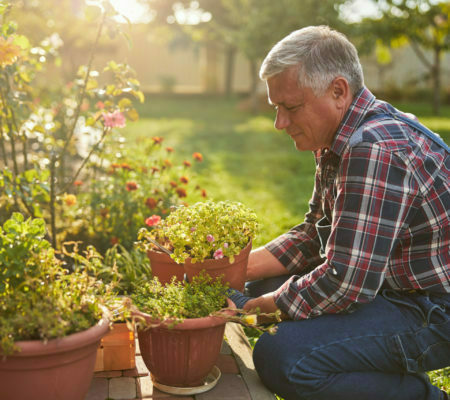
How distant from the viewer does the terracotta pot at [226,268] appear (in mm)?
2441

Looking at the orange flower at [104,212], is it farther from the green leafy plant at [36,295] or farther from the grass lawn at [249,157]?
the green leafy plant at [36,295]

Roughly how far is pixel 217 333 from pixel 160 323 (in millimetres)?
271

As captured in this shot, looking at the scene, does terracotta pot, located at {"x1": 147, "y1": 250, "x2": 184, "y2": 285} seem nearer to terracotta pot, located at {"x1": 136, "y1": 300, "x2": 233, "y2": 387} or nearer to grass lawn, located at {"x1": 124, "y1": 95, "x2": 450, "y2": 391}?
terracotta pot, located at {"x1": 136, "y1": 300, "x2": 233, "y2": 387}

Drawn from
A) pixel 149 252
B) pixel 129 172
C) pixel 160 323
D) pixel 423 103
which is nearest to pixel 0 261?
pixel 160 323

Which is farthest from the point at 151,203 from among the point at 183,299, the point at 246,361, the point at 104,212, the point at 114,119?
the point at 183,299

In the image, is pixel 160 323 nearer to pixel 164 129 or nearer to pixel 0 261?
pixel 0 261

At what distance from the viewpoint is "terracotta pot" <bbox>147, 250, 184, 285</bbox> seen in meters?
2.67

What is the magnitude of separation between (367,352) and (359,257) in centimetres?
40

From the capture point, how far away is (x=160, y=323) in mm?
2078

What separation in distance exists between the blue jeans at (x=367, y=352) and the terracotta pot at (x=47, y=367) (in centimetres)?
77

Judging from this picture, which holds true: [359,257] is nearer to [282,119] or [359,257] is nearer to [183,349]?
[282,119]

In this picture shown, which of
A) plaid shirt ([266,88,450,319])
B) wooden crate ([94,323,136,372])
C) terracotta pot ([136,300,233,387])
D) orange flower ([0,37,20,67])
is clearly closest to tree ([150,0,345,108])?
orange flower ([0,37,20,67])

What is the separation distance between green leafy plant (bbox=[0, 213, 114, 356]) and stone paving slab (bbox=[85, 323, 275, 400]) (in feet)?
1.45

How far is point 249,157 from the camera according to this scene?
9.24 meters
